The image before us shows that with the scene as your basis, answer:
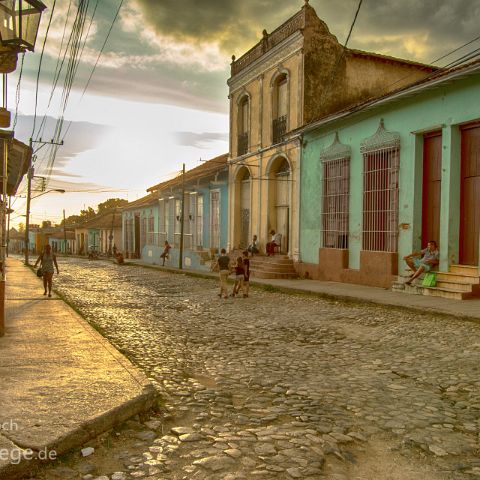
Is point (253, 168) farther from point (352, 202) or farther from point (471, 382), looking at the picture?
point (471, 382)

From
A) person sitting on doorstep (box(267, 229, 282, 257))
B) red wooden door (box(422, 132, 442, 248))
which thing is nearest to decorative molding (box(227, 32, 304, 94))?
person sitting on doorstep (box(267, 229, 282, 257))

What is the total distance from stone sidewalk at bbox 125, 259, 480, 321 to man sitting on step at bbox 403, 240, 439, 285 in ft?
1.89

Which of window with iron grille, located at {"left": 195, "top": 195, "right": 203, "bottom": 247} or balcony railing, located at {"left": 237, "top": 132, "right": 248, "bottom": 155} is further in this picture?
window with iron grille, located at {"left": 195, "top": 195, "right": 203, "bottom": 247}

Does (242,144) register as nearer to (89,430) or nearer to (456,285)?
(456,285)

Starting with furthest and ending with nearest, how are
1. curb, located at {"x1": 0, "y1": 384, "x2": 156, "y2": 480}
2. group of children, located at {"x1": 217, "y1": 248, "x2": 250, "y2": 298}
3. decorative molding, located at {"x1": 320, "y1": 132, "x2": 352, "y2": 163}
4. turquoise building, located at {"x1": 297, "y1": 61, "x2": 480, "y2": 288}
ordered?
decorative molding, located at {"x1": 320, "y1": 132, "x2": 352, "y2": 163}, group of children, located at {"x1": 217, "y1": 248, "x2": 250, "y2": 298}, turquoise building, located at {"x1": 297, "y1": 61, "x2": 480, "y2": 288}, curb, located at {"x1": 0, "y1": 384, "x2": 156, "y2": 480}

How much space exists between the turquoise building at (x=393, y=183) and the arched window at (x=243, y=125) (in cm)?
487

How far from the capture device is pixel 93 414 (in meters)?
3.36

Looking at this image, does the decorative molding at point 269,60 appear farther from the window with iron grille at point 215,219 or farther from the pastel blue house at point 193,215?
the window with iron grille at point 215,219

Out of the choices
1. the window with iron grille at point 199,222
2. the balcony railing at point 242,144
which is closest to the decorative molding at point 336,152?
the balcony railing at point 242,144

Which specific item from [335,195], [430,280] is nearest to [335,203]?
[335,195]

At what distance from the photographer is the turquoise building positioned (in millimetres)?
Answer: 10609

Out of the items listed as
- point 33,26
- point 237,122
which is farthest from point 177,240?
point 33,26

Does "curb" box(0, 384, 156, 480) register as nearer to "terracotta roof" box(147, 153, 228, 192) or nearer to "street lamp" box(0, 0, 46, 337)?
"street lamp" box(0, 0, 46, 337)

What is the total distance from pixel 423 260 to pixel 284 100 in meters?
9.25
